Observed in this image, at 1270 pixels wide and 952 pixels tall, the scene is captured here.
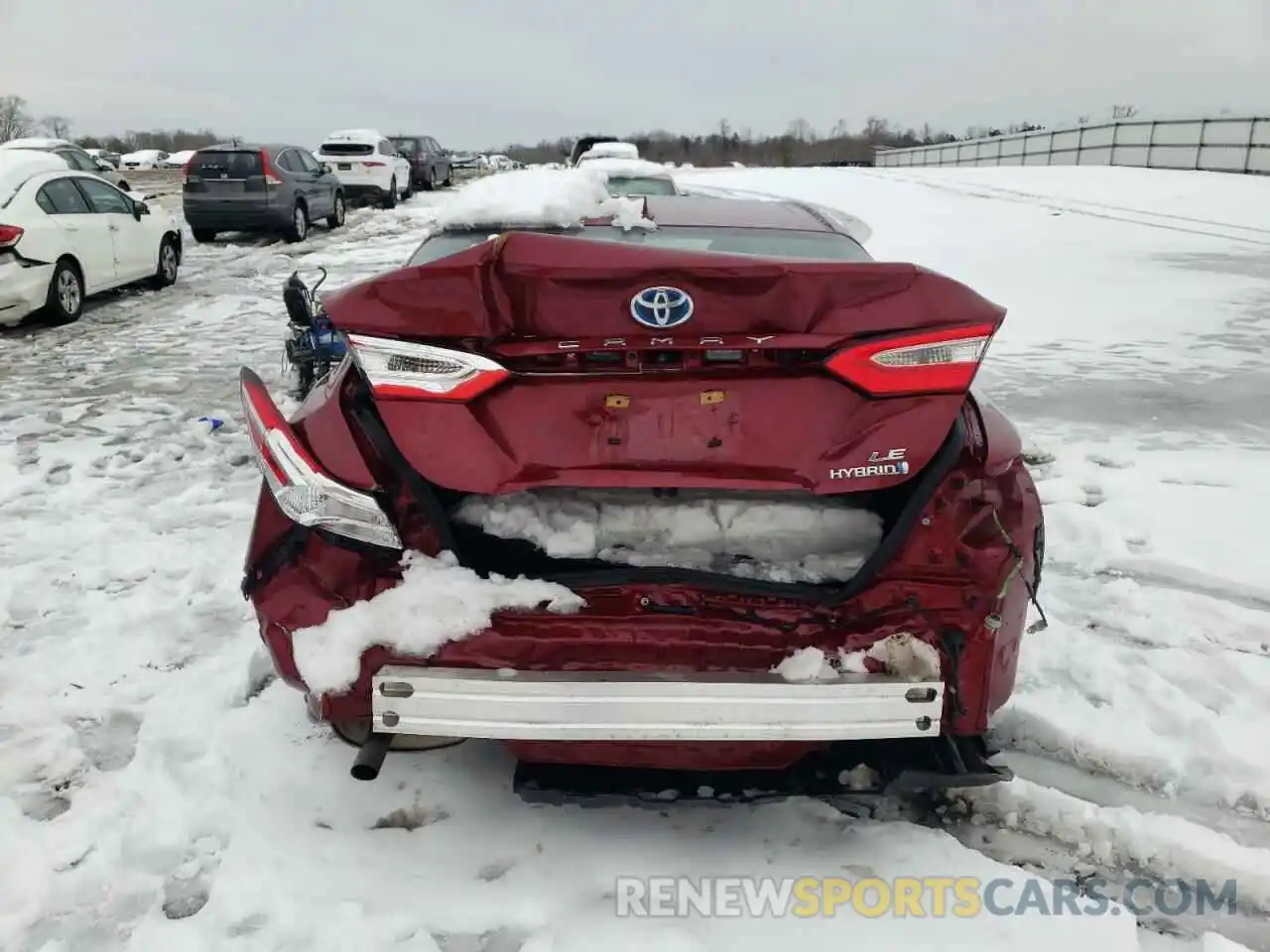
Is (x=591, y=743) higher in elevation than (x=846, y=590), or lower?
lower

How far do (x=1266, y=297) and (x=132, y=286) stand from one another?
529 inches

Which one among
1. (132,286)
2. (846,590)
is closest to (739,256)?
(846,590)

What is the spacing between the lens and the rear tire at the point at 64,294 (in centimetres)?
914

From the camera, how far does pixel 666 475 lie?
2256 mm

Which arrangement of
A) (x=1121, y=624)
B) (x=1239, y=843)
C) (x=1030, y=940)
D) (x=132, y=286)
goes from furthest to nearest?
(x=132, y=286), (x=1121, y=624), (x=1239, y=843), (x=1030, y=940)

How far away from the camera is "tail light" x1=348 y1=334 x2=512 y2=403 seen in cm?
221

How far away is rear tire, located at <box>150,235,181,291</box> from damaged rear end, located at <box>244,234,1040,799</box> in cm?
1069

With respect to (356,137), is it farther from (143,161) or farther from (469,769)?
(143,161)

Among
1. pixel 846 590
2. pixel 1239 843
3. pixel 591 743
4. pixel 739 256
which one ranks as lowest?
pixel 1239 843

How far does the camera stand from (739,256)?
2.25 metres

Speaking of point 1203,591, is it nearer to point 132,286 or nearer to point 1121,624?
point 1121,624

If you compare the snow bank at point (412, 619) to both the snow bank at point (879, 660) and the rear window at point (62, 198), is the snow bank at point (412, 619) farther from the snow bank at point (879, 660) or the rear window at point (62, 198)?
the rear window at point (62, 198)

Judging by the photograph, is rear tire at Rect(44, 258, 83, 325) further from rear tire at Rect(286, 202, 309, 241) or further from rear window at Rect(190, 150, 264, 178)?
rear tire at Rect(286, 202, 309, 241)

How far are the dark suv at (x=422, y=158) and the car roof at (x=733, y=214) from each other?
2403cm
